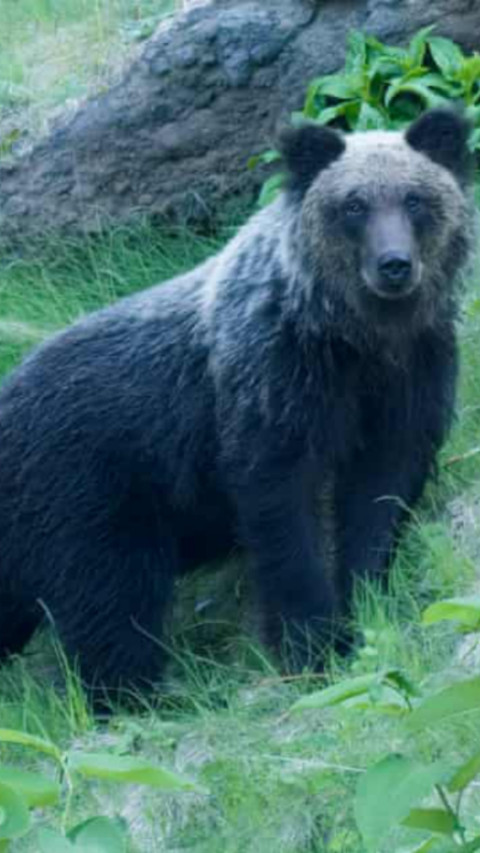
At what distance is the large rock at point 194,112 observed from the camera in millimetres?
9016

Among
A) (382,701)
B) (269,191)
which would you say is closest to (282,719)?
(382,701)

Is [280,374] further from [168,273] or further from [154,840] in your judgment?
[168,273]

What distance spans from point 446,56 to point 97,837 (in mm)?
7128

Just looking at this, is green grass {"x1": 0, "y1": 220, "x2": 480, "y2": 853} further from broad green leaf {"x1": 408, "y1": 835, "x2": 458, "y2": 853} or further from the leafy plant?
the leafy plant

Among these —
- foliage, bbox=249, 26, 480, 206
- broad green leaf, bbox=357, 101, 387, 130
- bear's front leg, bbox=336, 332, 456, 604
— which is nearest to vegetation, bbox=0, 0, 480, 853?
bear's front leg, bbox=336, 332, 456, 604

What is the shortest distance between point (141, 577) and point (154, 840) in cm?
180

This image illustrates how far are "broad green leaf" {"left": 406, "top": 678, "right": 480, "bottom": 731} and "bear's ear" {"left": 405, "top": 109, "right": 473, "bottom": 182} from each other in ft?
14.0

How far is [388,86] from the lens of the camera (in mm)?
8648

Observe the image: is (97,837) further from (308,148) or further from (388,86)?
(388,86)

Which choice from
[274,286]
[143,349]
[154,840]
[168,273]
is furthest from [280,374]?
[168,273]

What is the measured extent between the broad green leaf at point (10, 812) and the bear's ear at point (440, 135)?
4.44 metres

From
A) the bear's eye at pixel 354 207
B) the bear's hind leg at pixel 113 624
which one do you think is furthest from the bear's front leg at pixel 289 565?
the bear's eye at pixel 354 207

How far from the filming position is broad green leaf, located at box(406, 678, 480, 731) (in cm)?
208

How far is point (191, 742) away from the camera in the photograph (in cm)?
551
